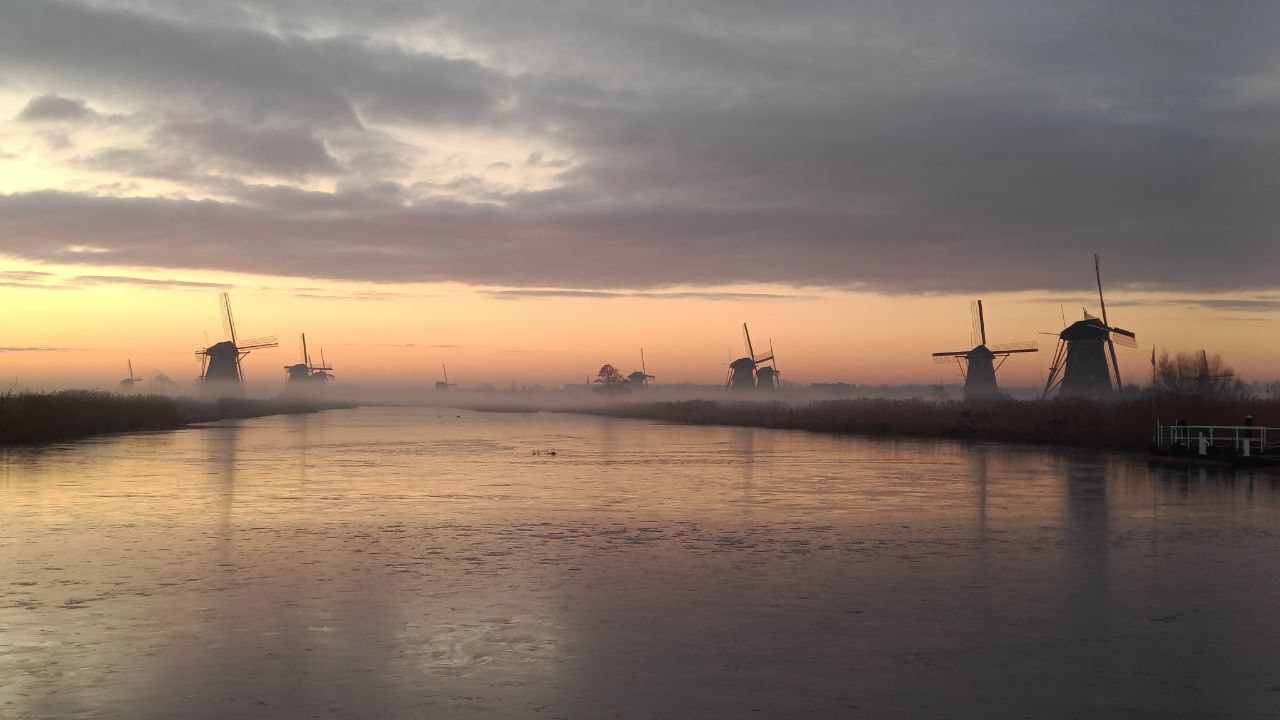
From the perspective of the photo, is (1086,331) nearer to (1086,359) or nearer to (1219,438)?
(1086,359)

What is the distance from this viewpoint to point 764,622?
10.6 metres

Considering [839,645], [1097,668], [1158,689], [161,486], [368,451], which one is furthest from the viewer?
[368,451]

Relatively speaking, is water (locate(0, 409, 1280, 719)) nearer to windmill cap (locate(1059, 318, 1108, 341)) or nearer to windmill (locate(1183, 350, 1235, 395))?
windmill (locate(1183, 350, 1235, 395))

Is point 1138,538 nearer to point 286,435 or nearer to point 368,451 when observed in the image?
point 368,451

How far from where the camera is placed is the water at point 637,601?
26.3 feet

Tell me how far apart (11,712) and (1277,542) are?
16559 mm

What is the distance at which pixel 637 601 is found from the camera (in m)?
11.7

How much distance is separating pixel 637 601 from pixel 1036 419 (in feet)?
134

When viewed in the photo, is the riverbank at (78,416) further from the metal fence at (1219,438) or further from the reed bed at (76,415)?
the metal fence at (1219,438)

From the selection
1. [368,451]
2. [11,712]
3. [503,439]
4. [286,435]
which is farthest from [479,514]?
[286,435]

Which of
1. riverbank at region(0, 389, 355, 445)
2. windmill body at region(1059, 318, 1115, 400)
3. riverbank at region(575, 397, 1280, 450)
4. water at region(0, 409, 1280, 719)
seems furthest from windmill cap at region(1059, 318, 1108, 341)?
riverbank at region(0, 389, 355, 445)

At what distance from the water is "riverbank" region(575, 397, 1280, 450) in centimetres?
1843

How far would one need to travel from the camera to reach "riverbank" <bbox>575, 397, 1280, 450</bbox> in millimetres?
41594

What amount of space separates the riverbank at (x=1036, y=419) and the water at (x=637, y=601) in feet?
60.5
